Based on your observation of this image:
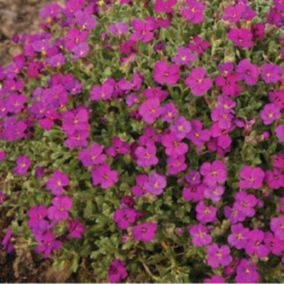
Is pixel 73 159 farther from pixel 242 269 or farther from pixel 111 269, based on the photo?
pixel 242 269

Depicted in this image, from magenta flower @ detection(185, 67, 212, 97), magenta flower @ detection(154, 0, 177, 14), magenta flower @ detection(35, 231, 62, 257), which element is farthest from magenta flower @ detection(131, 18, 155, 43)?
magenta flower @ detection(35, 231, 62, 257)

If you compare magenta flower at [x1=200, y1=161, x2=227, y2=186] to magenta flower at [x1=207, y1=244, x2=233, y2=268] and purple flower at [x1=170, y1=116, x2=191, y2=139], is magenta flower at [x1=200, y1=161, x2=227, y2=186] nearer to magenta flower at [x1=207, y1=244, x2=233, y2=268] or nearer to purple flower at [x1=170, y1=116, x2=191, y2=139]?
purple flower at [x1=170, y1=116, x2=191, y2=139]

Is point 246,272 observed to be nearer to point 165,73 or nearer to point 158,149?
point 158,149

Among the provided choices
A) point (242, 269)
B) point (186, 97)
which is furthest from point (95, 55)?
point (242, 269)

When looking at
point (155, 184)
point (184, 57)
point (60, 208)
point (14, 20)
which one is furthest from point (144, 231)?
point (14, 20)

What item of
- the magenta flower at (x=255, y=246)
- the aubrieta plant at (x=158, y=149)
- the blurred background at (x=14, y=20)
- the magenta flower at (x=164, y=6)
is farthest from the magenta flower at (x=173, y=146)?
the blurred background at (x=14, y=20)

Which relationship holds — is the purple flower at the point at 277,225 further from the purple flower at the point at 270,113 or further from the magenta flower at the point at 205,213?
the purple flower at the point at 270,113
